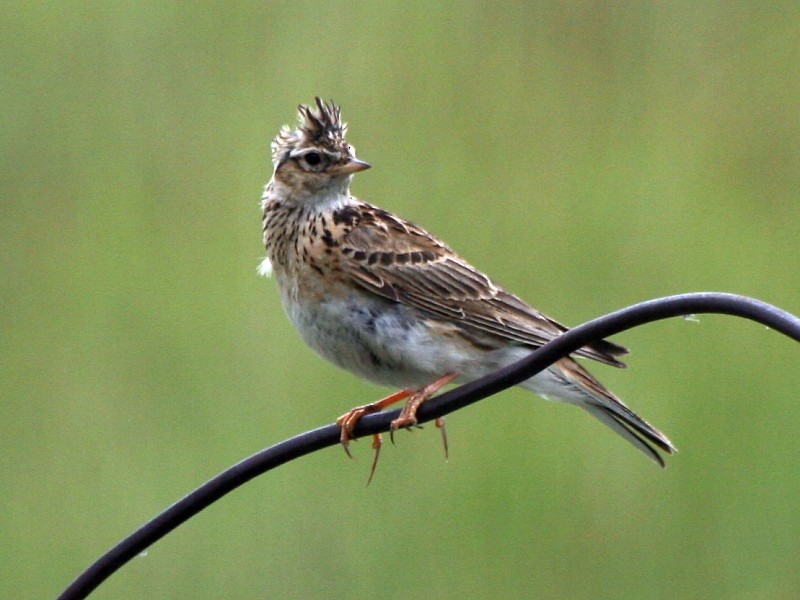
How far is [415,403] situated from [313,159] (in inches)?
62.3

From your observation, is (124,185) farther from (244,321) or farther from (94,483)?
(94,483)

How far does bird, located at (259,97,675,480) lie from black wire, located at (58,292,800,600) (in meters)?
1.51

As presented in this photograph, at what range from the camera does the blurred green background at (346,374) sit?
8391mm

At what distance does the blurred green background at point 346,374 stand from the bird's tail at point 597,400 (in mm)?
2011

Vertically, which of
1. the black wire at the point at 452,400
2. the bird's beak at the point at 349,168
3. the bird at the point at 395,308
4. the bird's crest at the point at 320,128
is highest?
the bird's crest at the point at 320,128

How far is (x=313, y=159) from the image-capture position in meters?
6.88

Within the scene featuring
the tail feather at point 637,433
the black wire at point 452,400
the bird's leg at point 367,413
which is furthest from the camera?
the tail feather at point 637,433

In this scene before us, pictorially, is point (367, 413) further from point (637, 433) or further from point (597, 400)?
point (637, 433)

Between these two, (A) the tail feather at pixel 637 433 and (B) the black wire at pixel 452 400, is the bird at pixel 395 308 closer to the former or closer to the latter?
(A) the tail feather at pixel 637 433

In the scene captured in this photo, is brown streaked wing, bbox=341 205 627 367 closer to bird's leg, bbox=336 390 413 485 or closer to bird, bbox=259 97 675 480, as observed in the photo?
bird, bbox=259 97 675 480

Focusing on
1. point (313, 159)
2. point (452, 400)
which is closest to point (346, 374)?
point (313, 159)

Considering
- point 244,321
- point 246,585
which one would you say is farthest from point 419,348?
point 244,321

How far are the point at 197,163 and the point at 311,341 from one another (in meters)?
3.82

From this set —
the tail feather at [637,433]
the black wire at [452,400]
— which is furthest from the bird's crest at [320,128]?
the black wire at [452,400]
